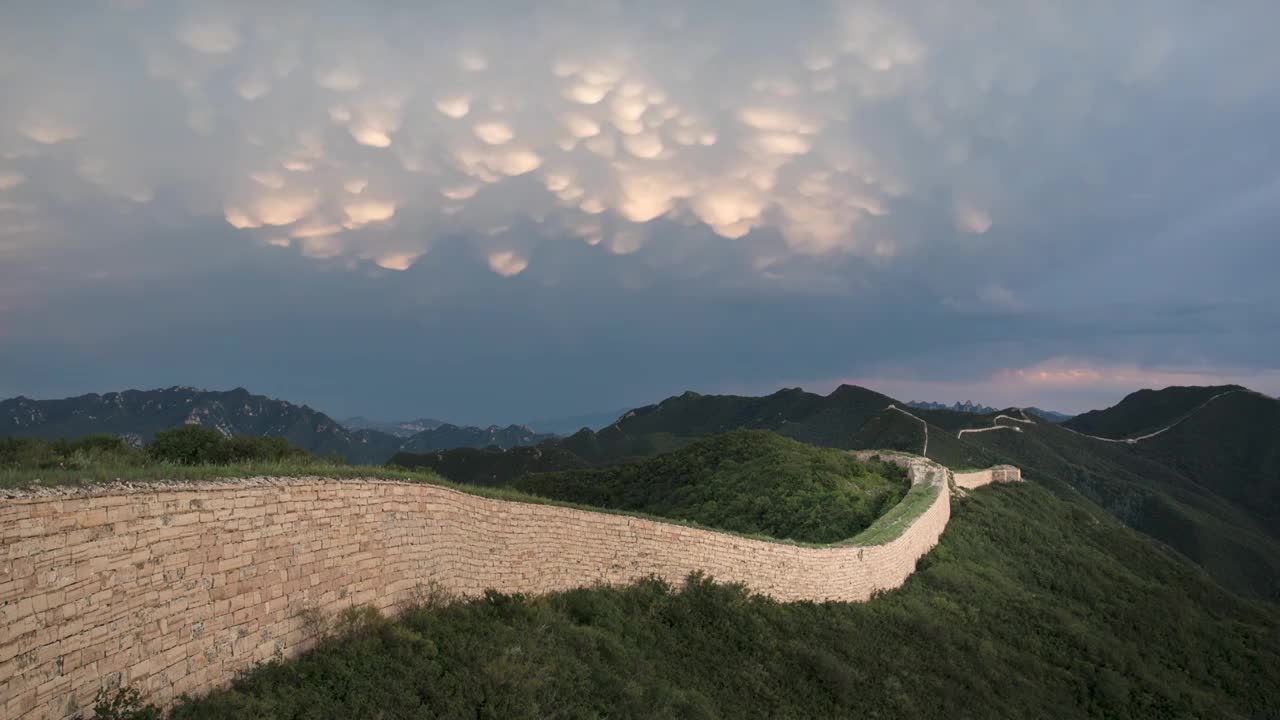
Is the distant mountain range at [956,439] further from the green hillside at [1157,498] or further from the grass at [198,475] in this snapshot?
the grass at [198,475]

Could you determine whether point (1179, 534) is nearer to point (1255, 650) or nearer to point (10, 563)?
point (1255, 650)

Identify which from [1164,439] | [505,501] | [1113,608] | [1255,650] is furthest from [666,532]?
[1164,439]

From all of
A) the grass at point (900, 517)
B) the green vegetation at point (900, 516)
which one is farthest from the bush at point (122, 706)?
the green vegetation at point (900, 516)

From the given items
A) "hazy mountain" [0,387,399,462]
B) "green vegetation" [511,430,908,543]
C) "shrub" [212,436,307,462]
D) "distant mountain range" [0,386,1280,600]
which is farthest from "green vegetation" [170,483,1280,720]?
"hazy mountain" [0,387,399,462]

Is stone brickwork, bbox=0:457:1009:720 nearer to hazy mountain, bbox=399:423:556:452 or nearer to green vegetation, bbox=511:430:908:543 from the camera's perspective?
green vegetation, bbox=511:430:908:543

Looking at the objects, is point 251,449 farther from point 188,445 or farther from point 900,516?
point 900,516

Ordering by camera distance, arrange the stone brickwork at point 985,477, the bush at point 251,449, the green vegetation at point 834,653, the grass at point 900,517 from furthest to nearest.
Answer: the stone brickwork at point 985,477 → the grass at point 900,517 → the bush at point 251,449 → the green vegetation at point 834,653
